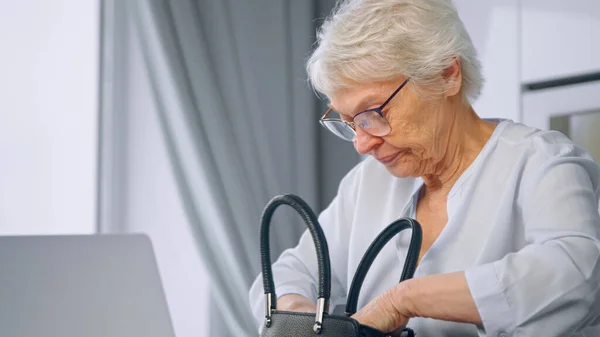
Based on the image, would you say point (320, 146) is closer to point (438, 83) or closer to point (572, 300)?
point (438, 83)

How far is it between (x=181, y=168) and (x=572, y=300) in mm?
1691

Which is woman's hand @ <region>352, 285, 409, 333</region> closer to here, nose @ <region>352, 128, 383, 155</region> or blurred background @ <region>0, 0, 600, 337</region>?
nose @ <region>352, 128, 383, 155</region>

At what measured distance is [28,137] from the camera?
2391 mm

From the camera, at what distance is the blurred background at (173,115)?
234cm

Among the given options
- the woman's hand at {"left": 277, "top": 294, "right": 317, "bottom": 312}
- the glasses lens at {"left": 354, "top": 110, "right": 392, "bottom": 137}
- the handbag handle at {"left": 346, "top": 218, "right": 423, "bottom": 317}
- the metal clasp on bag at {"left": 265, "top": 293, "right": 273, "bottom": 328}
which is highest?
the glasses lens at {"left": 354, "top": 110, "right": 392, "bottom": 137}

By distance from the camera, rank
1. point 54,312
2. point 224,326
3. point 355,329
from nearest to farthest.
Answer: point 54,312
point 355,329
point 224,326

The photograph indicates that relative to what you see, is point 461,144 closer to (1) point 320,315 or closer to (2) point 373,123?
(2) point 373,123

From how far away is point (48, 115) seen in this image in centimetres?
242

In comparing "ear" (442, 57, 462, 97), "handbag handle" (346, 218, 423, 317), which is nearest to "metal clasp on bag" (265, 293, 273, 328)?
"handbag handle" (346, 218, 423, 317)

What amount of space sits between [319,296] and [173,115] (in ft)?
5.49

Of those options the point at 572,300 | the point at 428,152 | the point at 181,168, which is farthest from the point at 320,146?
the point at 572,300

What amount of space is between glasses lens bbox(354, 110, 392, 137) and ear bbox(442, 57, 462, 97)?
0.12 metres

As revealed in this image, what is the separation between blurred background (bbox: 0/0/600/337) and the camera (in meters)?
2.34

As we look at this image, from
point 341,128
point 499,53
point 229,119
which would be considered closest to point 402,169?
point 341,128
